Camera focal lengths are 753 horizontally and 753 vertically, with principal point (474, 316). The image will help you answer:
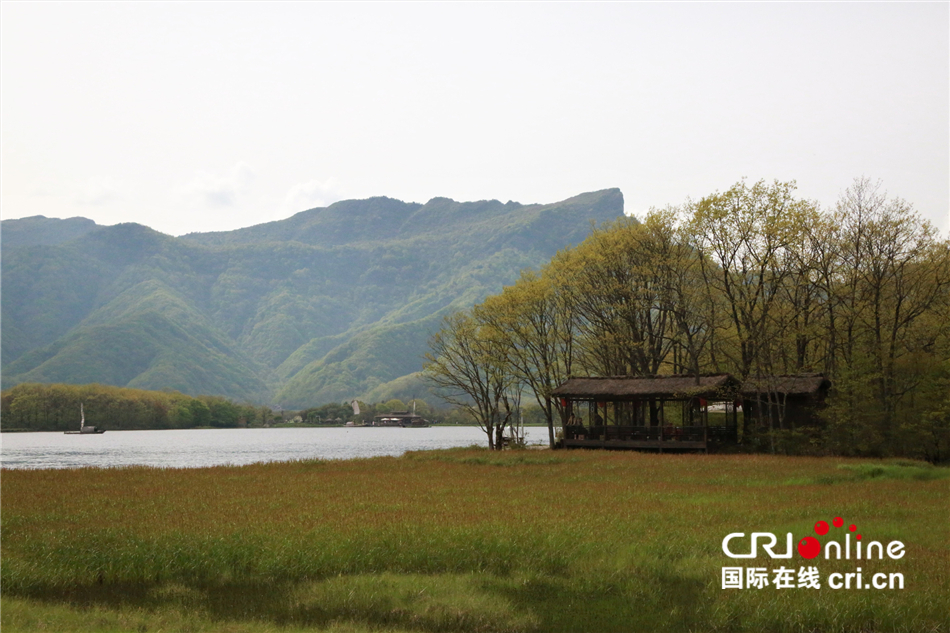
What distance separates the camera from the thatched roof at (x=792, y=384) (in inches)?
1604

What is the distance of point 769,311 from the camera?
43.8 m

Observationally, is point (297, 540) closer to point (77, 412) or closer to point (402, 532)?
point (402, 532)

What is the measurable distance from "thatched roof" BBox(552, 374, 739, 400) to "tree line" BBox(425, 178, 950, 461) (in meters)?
1.69

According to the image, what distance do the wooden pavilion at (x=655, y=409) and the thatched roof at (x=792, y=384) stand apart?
5.57 feet

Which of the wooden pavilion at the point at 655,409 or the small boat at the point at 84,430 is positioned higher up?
the wooden pavilion at the point at 655,409

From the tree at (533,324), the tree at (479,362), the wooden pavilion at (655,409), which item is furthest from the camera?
the tree at (479,362)

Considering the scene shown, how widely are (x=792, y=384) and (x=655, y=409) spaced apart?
8.87 m

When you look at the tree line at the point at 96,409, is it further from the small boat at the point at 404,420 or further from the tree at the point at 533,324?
the tree at the point at 533,324

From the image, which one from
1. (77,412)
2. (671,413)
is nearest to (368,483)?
(671,413)

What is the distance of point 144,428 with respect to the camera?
6112 inches

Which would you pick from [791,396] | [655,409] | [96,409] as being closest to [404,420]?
[96,409]

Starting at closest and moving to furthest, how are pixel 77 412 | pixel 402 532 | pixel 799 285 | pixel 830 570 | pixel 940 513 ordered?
pixel 830 570
pixel 402 532
pixel 940 513
pixel 799 285
pixel 77 412

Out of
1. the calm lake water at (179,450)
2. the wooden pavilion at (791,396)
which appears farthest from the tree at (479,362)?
the wooden pavilion at (791,396)

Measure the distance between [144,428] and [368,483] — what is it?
5650 inches
